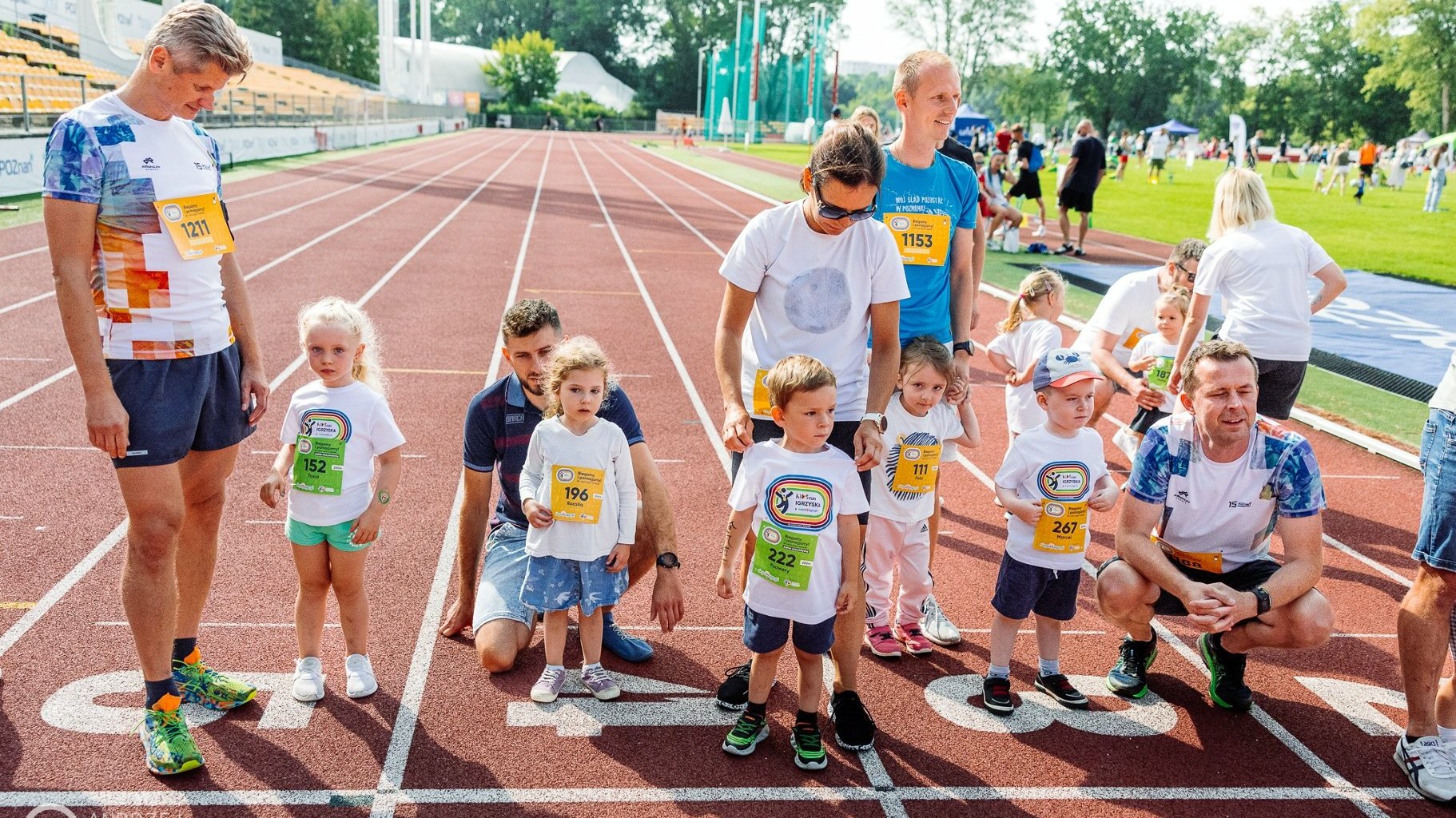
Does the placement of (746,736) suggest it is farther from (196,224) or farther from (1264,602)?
(196,224)

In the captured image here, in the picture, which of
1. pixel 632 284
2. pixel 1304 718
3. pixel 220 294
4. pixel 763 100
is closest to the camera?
pixel 220 294

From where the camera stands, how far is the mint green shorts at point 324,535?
3.85m

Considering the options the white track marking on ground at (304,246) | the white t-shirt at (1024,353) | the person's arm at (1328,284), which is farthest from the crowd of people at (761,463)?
the person's arm at (1328,284)

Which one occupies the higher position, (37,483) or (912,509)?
(912,509)

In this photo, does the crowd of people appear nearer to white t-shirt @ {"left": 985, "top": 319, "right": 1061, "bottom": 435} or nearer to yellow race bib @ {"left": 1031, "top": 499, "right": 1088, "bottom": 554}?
yellow race bib @ {"left": 1031, "top": 499, "right": 1088, "bottom": 554}

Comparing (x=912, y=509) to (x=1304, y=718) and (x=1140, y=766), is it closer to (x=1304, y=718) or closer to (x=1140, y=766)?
(x=1140, y=766)

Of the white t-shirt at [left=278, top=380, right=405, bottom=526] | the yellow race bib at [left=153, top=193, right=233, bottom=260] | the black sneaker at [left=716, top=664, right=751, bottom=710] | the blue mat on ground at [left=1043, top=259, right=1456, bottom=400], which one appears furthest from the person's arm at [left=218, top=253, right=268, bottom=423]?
the blue mat on ground at [left=1043, top=259, right=1456, bottom=400]

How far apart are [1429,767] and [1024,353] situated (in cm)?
270

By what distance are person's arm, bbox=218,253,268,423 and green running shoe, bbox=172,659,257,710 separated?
0.93 meters

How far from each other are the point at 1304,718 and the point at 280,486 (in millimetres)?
4023


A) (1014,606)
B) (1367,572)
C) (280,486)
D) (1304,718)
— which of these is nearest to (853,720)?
(1014,606)

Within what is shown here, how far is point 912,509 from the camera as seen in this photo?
4441 millimetres

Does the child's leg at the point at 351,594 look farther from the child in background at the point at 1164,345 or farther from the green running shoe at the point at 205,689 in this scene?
the child in background at the point at 1164,345

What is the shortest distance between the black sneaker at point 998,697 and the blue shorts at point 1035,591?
27 centimetres
